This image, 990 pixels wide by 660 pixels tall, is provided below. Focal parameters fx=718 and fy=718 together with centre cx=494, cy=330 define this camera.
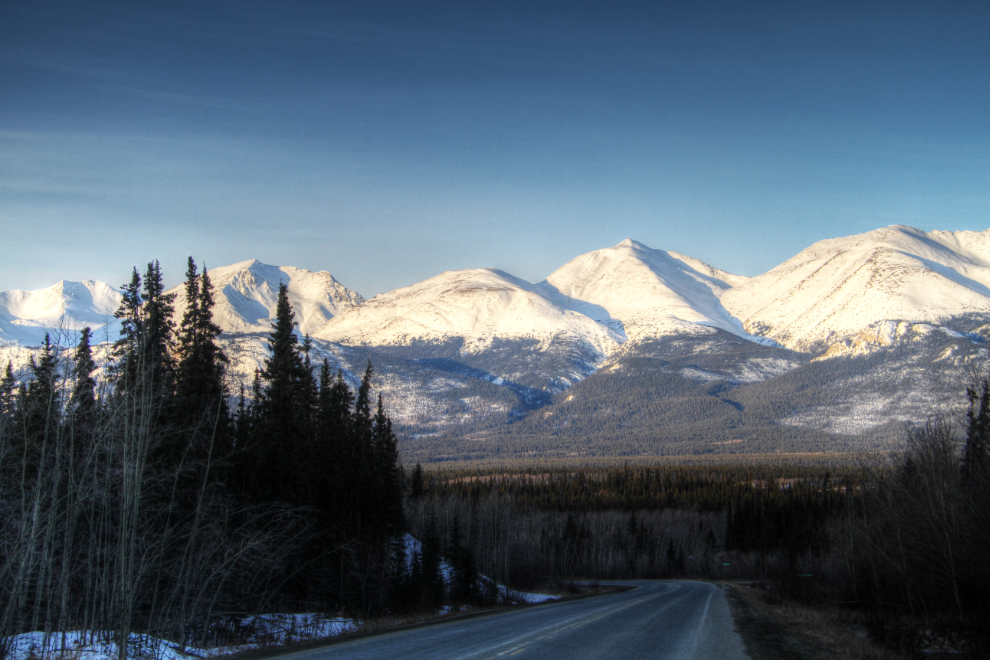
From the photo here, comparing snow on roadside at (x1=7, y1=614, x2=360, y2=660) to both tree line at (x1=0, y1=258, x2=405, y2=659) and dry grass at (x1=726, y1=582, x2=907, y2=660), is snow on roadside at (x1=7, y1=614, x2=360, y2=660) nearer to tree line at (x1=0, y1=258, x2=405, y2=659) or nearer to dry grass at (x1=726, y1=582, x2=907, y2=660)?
tree line at (x1=0, y1=258, x2=405, y2=659)

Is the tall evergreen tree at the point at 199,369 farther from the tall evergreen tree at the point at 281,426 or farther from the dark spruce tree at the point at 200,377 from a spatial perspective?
the tall evergreen tree at the point at 281,426

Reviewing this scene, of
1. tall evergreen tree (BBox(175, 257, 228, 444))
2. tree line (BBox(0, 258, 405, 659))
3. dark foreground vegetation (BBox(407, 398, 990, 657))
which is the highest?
tall evergreen tree (BBox(175, 257, 228, 444))

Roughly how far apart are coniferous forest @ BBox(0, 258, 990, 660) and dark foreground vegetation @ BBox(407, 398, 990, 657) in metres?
0.25

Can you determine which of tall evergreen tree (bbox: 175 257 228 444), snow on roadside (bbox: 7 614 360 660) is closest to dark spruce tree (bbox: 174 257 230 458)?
tall evergreen tree (bbox: 175 257 228 444)

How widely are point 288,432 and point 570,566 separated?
80.5 meters

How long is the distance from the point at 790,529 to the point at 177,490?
97.2 meters

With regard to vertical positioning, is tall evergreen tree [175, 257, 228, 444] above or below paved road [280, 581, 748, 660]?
above

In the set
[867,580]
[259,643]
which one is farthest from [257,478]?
[867,580]

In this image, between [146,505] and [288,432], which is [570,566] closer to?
[288,432]

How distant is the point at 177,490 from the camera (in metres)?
28.0

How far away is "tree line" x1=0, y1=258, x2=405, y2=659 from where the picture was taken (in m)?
18.7

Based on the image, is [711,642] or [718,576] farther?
[718,576]

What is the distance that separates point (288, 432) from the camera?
37375mm

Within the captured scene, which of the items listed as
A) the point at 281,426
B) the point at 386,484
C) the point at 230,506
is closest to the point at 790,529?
the point at 386,484
